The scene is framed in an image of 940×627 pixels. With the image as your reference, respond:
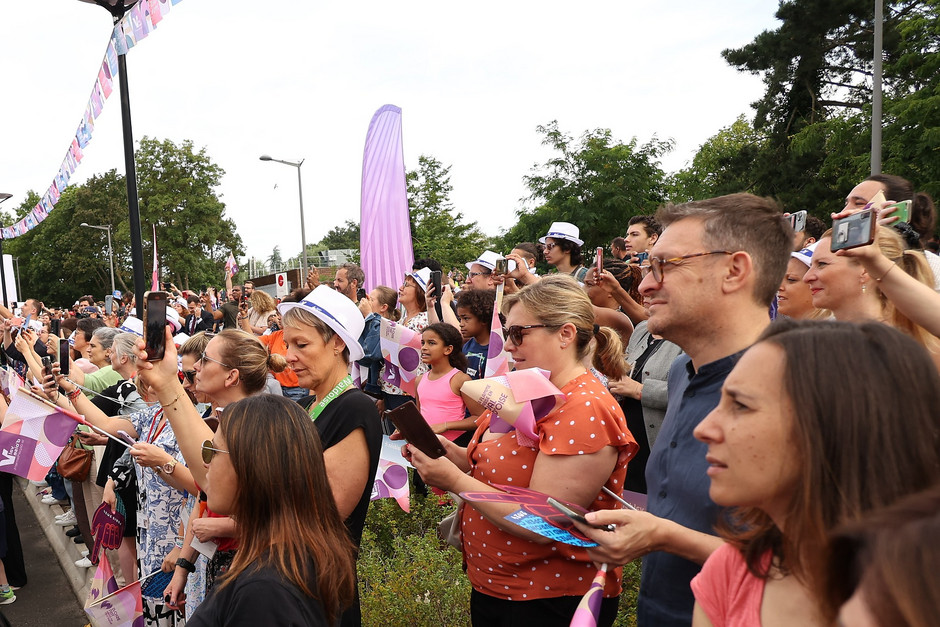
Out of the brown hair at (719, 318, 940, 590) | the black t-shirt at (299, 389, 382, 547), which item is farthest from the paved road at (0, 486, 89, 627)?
the brown hair at (719, 318, 940, 590)

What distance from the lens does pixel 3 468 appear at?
4.85 meters

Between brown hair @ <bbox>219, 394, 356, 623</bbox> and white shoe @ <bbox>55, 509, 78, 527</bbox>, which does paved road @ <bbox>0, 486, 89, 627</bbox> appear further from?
brown hair @ <bbox>219, 394, 356, 623</bbox>

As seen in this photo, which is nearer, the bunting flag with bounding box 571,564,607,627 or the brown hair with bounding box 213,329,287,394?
the bunting flag with bounding box 571,564,607,627

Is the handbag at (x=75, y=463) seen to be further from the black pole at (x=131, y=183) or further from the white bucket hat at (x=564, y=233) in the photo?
the white bucket hat at (x=564, y=233)

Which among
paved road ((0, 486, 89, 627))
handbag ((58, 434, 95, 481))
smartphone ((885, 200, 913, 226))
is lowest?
paved road ((0, 486, 89, 627))

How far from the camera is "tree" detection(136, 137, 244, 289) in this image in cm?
4919

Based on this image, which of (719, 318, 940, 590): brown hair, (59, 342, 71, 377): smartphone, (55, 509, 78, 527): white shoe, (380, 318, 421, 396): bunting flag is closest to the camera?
(719, 318, 940, 590): brown hair

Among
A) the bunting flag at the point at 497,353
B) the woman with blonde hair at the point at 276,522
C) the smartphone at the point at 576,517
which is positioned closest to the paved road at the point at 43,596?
the bunting flag at the point at 497,353

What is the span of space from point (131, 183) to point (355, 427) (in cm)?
366

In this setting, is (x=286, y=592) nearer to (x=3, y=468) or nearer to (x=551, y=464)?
(x=551, y=464)

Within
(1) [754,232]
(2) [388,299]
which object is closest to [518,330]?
(1) [754,232]

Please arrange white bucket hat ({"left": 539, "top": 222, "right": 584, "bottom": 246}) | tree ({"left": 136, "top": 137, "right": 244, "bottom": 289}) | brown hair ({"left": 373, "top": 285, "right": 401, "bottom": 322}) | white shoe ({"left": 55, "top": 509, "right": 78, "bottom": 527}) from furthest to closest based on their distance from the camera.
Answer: tree ({"left": 136, "top": 137, "right": 244, "bottom": 289}), brown hair ({"left": 373, "top": 285, "right": 401, "bottom": 322}), white shoe ({"left": 55, "top": 509, "right": 78, "bottom": 527}), white bucket hat ({"left": 539, "top": 222, "right": 584, "bottom": 246})

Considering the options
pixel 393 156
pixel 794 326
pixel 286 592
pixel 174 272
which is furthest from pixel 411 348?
pixel 174 272

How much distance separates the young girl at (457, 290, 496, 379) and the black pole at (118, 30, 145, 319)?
2.50 m
